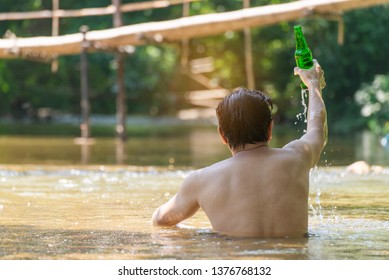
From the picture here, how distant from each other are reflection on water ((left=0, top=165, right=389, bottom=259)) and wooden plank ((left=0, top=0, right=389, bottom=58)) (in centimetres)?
462

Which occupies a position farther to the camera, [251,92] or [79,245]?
[79,245]

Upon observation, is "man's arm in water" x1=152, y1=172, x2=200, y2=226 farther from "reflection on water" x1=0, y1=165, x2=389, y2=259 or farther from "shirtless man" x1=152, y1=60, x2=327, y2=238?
"reflection on water" x1=0, y1=165, x2=389, y2=259

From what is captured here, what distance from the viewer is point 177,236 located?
21.3ft

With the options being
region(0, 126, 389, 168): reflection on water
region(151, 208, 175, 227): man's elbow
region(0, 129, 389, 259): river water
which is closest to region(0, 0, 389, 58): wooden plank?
region(0, 126, 389, 168): reflection on water

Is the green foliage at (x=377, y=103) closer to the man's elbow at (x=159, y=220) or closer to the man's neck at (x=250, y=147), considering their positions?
the man's elbow at (x=159, y=220)

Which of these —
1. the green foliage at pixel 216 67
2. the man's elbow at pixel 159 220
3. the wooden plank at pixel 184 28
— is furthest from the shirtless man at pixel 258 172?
the green foliage at pixel 216 67

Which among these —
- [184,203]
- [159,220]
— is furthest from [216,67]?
[184,203]

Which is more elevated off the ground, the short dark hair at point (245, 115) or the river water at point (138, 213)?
the short dark hair at point (245, 115)

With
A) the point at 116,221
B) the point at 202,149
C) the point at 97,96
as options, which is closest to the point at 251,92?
the point at 116,221

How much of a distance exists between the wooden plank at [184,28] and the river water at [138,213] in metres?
2.20

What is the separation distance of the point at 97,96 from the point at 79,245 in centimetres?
3498

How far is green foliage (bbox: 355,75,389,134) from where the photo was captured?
94.8 ft

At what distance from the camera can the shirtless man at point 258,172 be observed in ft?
18.0
